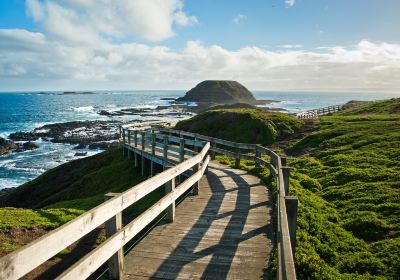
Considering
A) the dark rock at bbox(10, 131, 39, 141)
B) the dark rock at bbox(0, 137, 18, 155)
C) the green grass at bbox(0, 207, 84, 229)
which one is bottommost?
the dark rock at bbox(0, 137, 18, 155)

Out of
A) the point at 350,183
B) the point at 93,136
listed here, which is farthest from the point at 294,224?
the point at 93,136

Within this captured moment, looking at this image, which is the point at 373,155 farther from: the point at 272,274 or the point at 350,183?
the point at 272,274

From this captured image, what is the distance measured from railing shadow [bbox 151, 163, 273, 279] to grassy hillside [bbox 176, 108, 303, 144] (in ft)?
68.7

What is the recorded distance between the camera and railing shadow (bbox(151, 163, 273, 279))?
5645 millimetres

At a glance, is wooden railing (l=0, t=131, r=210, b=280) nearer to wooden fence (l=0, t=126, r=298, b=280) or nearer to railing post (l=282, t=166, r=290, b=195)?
wooden fence (l=0, t=126, r=298, b=280)

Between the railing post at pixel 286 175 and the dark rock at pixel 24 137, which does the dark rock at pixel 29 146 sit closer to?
the dark rock at pixel 24 137

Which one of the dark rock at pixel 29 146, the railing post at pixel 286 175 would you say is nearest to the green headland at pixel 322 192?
the railing post at pixel 286 175

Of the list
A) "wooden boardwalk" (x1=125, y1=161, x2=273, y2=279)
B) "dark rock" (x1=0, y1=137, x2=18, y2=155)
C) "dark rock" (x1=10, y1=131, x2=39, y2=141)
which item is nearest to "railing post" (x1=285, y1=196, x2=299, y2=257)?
"wooden boardwalk" (x1=125, y1=161, x2=273, y2=279)

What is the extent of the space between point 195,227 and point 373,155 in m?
13.5

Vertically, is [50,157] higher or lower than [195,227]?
lower

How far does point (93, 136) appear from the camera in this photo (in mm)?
63781

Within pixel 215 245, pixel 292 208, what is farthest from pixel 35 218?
pixel 292 208

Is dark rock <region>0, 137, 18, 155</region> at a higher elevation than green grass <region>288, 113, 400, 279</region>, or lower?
lower

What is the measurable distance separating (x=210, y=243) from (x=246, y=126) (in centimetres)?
2678
